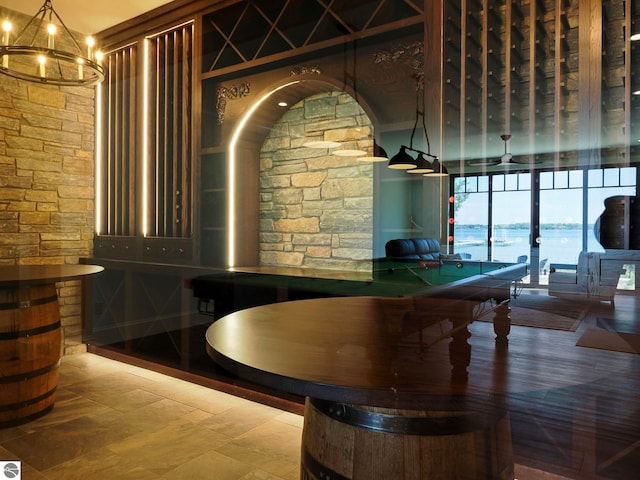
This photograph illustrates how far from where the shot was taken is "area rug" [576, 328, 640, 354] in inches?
38.0

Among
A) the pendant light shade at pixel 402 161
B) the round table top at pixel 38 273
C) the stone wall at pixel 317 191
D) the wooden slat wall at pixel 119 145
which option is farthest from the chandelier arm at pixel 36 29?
the pendant light shade at pixel 402 161

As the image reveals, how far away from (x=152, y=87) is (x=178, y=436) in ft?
7.07

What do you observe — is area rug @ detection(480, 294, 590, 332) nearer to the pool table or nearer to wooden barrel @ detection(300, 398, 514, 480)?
the pool table

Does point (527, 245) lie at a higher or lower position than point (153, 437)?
higher

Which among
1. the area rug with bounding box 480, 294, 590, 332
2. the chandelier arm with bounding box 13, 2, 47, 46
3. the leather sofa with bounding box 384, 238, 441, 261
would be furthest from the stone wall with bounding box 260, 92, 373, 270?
the chandelier arm with bounding box 13, 2, 47, 46

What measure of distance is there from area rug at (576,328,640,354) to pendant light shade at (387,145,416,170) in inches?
40.1

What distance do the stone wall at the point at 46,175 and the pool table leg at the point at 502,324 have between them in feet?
6.95

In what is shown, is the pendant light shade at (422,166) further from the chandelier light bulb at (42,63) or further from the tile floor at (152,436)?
the chandelier light bulb at (42,63)

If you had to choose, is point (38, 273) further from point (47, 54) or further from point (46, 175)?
point (47, 54)

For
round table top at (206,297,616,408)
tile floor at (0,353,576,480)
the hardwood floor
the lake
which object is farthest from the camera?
tile floor at (0,353,576,480)

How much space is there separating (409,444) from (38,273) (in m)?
2.00

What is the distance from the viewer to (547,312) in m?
1.21

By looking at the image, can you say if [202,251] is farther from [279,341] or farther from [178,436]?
[279,341]

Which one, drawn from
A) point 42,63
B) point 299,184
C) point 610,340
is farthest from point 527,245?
point 42,63
